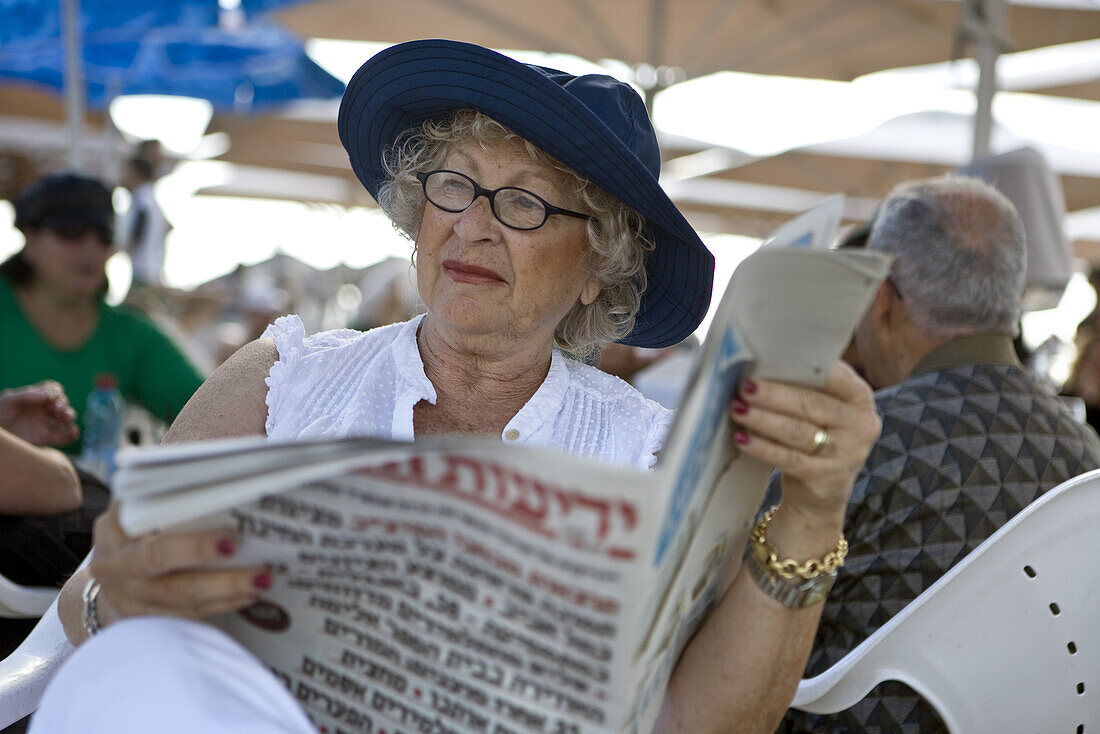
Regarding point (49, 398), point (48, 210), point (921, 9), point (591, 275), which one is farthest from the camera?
point (921, 9)

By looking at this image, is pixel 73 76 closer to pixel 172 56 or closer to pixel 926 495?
pixel 172 56

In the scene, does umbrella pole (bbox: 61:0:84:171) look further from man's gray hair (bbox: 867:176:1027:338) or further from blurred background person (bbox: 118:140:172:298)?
man's gray hair (bbox: 867:176:1027:338)

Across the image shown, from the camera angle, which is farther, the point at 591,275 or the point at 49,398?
the point at 49,398

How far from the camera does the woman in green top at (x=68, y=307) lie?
373 cm

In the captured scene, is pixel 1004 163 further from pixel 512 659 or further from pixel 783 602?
pixel 512 659

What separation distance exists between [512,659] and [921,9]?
6.61 metres

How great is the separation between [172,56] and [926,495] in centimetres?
775

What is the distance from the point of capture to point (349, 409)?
75.0 inches

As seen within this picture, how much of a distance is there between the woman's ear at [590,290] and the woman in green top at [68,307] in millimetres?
2164

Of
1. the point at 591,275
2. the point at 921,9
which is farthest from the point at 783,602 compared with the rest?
the point at 921,9

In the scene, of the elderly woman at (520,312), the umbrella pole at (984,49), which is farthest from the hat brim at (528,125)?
the umbrella pole at (984,49)

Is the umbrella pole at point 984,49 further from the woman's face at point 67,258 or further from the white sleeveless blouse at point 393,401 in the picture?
the woman's face at point 67,258

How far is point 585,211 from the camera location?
211 cm

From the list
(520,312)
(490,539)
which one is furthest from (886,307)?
(490,539)
